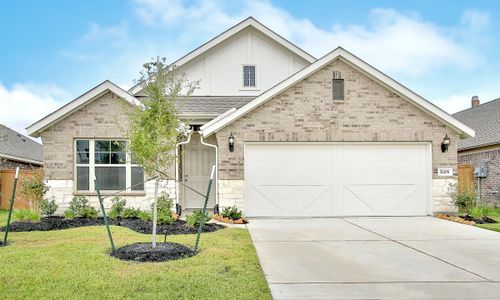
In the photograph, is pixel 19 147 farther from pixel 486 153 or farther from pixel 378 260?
pixel 486 153

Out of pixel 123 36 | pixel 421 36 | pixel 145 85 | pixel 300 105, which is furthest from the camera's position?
pixel 421 36

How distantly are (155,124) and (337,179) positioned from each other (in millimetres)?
7357

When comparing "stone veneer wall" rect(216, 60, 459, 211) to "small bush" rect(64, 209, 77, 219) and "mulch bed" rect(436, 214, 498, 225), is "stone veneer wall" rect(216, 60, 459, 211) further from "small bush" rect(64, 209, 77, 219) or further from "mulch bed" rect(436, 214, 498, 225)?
"small bush" rect(64, 209, 77, 219)

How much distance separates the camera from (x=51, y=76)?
15.5 meters

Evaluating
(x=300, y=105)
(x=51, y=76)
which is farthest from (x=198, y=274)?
(x=51, y=76)

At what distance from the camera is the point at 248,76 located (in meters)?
16.7

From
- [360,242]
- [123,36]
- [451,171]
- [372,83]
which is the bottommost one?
[360,242]

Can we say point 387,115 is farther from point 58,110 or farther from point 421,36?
point 58,110

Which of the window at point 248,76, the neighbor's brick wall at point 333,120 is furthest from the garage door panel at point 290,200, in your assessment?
the window at point 248,76

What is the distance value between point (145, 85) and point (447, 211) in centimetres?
1002

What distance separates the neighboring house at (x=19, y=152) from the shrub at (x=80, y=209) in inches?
371

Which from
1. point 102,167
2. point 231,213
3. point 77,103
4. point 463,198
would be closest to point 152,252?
point 231,213

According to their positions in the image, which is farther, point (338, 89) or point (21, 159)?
point (21, 159)

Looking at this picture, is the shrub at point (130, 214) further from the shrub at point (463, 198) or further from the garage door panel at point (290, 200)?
the shrub at point (463, 198)
